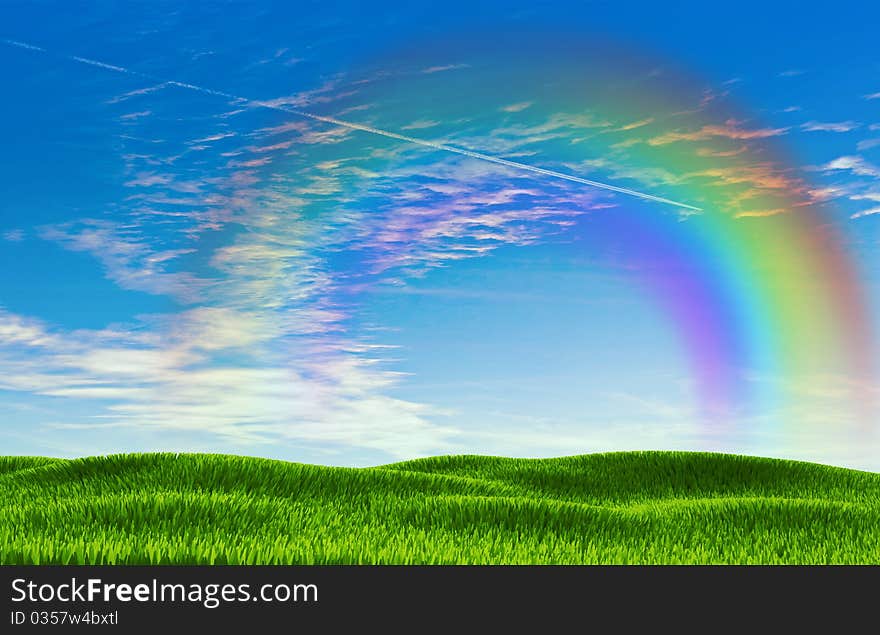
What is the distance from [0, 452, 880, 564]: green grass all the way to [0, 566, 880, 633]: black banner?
105 centimetres

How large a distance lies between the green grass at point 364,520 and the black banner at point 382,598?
3.45 feet

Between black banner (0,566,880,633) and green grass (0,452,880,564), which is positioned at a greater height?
green grass (0,452,880,564)

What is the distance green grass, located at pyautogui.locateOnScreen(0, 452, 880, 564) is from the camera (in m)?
5.89

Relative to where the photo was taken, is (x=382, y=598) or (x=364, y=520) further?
(x=364, y=520)

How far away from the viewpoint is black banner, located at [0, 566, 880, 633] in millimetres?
4129

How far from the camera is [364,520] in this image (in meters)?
7.95

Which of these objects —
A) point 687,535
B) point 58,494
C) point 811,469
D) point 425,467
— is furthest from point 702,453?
point 58,494

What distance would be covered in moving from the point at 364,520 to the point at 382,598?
3.83 meters

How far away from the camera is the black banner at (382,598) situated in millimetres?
4129

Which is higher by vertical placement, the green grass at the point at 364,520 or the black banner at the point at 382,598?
the green grass at the point at 364,520

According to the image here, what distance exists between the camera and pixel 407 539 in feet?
22.1

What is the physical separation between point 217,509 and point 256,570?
3.08 metres

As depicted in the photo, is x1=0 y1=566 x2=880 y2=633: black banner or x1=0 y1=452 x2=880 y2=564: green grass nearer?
x1=0 y1=566 x2=880 y2=633: black banner

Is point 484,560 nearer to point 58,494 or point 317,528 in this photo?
point 317,528
